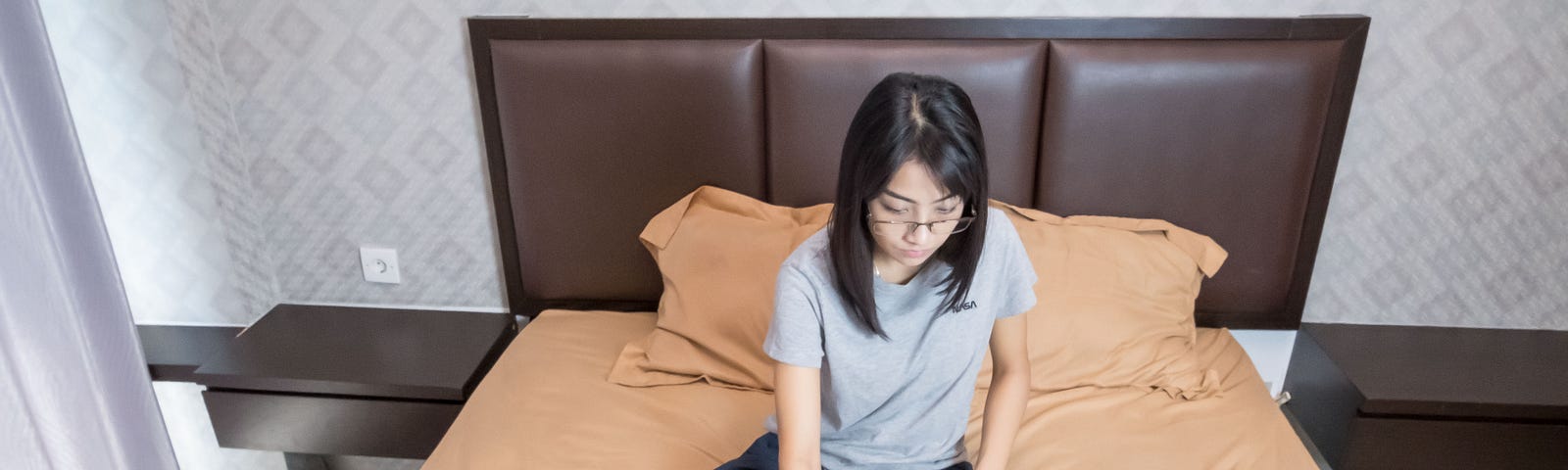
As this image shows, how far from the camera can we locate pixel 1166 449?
1.35 meters

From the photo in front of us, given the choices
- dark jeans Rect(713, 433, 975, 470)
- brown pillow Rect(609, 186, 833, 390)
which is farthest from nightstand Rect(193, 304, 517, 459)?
dark jeans Rect(713, 433, 975, 470)

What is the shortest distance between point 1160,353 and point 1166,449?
230 mm

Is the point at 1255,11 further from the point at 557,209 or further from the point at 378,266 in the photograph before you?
the point at 378,266

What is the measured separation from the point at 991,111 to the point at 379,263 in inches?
52.5

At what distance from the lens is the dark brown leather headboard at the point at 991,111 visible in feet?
5.12

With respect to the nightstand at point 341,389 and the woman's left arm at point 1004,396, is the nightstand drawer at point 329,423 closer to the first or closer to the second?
the nightstand at point 341,389

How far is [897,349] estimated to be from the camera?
1.12m

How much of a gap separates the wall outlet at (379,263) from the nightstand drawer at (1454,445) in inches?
75.4

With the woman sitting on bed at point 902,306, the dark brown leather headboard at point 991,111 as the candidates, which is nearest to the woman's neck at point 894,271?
the woman sitting on bed at point 902,306

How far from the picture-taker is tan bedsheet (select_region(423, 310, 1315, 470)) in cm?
134

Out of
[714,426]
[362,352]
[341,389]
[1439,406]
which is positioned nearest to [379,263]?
[362,352]

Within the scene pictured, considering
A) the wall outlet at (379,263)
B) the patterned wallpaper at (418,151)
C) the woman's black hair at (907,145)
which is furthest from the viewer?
the wall outlet at (379,263)

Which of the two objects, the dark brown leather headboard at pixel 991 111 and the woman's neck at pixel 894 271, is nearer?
the woman's neck at pixel 894 271

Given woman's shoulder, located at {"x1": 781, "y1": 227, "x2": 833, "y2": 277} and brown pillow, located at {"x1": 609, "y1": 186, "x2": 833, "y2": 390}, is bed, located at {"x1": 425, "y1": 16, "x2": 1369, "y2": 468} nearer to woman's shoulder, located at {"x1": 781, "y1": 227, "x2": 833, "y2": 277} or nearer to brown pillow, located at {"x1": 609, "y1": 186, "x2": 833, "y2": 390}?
brown pillow, located at {"x1": 609, "y1": 186, "x2": 833, "y2": 390}
